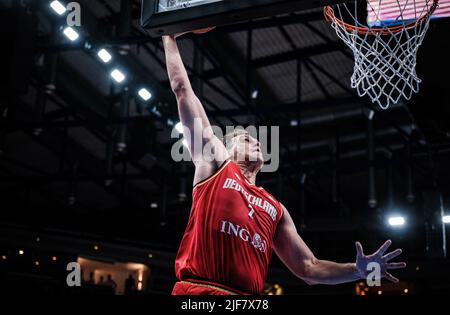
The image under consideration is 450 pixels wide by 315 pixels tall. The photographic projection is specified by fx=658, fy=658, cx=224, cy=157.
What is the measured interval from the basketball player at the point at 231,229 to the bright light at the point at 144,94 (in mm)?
8165

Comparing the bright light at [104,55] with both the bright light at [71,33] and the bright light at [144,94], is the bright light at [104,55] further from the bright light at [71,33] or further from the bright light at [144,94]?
the bright light at [144,94]

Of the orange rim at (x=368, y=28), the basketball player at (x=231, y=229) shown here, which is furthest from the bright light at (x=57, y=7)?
the basketball player at (x=231, y=229)

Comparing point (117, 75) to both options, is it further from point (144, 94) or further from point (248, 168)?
point (248, 168)

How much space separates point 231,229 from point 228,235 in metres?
0.04

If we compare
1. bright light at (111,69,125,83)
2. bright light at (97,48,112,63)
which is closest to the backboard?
bright light at (97,48,112,63)

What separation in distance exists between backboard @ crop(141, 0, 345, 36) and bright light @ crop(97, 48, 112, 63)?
7184mm

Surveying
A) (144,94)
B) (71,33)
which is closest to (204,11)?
(71,33)

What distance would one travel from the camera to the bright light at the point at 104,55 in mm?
11289

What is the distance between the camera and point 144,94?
12359mm

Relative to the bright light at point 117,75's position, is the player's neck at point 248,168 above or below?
below

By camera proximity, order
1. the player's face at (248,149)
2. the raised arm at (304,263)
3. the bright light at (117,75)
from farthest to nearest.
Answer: the bright light at (117,75), the player's face at (248,149), the raised arm at (304,263)
